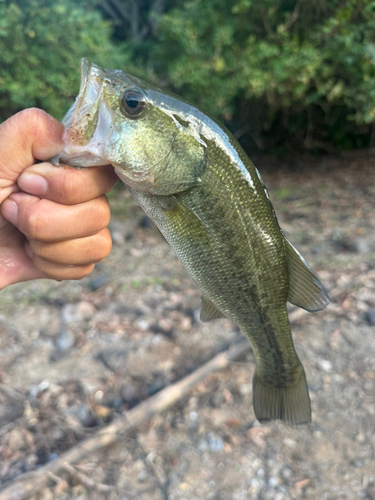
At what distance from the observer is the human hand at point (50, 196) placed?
1.39 m

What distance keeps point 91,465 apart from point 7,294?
96.9 inches

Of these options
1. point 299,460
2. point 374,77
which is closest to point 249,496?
point 299,460

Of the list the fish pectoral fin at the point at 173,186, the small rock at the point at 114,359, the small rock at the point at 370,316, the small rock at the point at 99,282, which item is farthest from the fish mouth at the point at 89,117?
the small rock at the point at 370,316

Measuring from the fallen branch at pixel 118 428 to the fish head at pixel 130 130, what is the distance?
76.5 inches

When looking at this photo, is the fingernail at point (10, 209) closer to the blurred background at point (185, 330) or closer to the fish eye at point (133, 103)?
the fish eye at point (133, 103)

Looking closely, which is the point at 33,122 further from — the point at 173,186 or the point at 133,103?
the point at 173,186

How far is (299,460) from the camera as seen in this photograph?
2.54m

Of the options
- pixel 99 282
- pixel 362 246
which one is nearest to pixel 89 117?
pixel 99 282

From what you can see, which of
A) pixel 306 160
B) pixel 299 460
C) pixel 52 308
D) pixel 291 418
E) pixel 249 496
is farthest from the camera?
pixel 306 160

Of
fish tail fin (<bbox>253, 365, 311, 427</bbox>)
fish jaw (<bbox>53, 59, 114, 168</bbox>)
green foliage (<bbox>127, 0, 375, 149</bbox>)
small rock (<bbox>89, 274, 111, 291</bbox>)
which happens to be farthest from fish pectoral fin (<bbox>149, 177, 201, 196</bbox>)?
green foliage (<bbox>127, 0, 375, 149</bbox>)

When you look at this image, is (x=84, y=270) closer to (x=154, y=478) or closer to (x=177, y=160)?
(x=177, y=160)

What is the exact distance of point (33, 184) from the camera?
4.80ft

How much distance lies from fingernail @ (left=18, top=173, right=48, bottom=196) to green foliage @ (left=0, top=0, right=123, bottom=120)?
14.1ft

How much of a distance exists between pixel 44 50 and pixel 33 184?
190 inches
